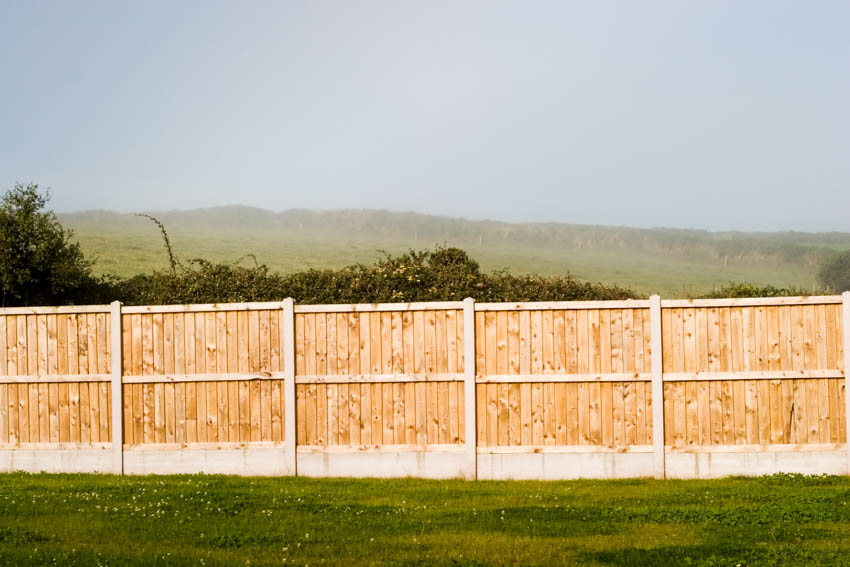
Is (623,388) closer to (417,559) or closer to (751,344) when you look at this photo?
(751,344)

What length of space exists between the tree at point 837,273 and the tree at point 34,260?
119 ft

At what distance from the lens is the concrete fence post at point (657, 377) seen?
1391 cm

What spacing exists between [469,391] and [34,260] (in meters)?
16.2

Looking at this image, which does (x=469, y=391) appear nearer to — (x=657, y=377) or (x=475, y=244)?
(x=657, y=377)

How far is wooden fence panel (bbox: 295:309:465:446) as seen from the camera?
46.1 ft

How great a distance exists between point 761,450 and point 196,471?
7.70m

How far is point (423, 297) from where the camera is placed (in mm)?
20047

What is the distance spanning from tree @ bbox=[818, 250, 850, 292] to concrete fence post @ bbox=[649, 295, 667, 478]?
38.8 metres

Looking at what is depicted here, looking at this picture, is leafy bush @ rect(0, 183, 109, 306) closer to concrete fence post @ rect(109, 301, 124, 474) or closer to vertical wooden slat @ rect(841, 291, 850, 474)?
concrete fence post @ rect(109, 301, 124, 474)

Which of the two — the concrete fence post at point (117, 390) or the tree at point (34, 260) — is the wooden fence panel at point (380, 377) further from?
the tree at point (34, 260)

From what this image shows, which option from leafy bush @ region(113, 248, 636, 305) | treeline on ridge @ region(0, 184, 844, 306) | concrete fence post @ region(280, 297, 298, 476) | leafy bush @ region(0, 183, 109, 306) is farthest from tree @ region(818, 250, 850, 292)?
concrete fence post @ region(280, 297, 298, 476)

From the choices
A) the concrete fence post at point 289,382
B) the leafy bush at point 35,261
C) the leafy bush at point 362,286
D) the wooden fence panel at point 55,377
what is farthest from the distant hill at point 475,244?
the concrete fence post at point 289,382

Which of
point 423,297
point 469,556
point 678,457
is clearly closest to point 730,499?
point 678,457

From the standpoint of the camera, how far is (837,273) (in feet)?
172
